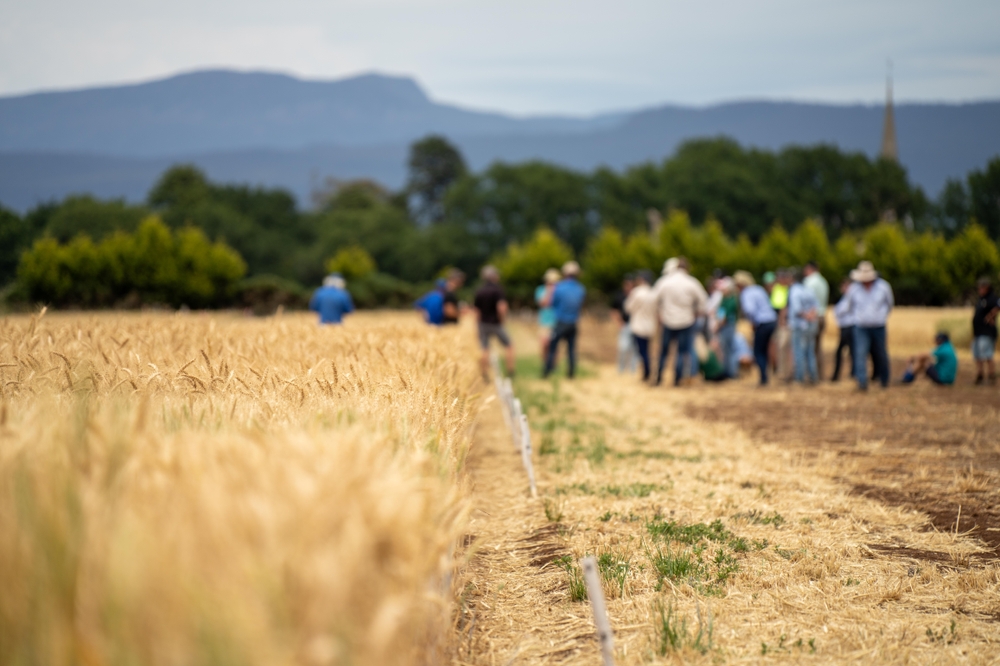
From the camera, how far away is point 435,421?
14.8 feet

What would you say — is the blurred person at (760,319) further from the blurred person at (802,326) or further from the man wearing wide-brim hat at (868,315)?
the man wearing wide-brim hat at (868,315)

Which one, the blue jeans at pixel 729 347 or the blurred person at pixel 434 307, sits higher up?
the blurred person at pixel 434 307

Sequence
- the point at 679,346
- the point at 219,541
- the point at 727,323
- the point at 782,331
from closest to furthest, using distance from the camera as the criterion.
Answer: the point at 219,541 → the point at 679,346 → the point at 782,331 → the point at 727,323

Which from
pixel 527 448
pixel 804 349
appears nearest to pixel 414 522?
pixel 527 448

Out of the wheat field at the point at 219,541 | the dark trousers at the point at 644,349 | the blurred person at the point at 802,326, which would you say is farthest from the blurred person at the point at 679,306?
the wheat field at the point at 219,541

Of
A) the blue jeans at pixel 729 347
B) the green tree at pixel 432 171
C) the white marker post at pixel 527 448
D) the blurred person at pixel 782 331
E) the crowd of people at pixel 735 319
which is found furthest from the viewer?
the green tree at pixel 432 171

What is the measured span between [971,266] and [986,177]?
4853cm

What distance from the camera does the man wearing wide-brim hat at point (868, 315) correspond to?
13086 mm

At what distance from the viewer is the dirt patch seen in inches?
257

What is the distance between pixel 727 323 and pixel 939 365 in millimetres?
3657

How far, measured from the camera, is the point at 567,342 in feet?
52.4

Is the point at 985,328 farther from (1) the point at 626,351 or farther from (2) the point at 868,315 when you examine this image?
(1) the point at 626,351

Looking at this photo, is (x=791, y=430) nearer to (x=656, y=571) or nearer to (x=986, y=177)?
(x=656, y=571)

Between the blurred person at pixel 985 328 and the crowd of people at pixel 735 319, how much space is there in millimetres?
16
